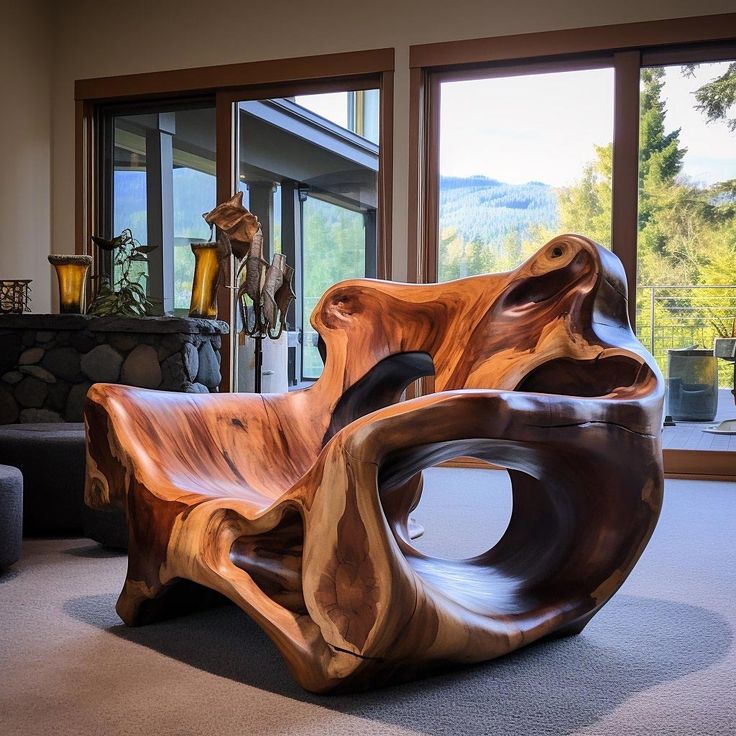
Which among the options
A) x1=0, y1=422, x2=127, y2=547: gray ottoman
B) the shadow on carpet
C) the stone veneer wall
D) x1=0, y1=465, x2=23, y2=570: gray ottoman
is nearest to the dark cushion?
x1=0, y1=422, x2=127, y2=547: gray ottoman

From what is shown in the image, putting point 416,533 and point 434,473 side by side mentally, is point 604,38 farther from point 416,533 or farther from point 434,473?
point 416,533

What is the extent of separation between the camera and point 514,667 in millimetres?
1605

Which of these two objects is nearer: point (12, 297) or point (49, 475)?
point (49, 475)

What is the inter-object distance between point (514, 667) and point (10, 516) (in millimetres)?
1316

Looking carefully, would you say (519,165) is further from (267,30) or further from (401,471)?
(401,471)

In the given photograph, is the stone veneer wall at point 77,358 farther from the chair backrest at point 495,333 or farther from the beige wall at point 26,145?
the chair backrest at point 495,333

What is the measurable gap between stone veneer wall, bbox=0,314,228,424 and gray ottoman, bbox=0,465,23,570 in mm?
1508

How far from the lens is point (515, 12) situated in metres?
4.46

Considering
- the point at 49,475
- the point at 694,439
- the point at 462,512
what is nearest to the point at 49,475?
the point at 49,475

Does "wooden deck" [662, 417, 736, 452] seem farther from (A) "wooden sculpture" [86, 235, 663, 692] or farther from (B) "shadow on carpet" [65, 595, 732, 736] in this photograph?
(A) "wooden sculpture" [86, 235, 663, 692]

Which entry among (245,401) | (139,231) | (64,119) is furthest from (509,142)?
(245,401)

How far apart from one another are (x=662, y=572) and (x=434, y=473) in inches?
82.6

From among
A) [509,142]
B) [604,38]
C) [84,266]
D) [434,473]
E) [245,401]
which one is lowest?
[434,473]

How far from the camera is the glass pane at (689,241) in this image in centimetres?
433
